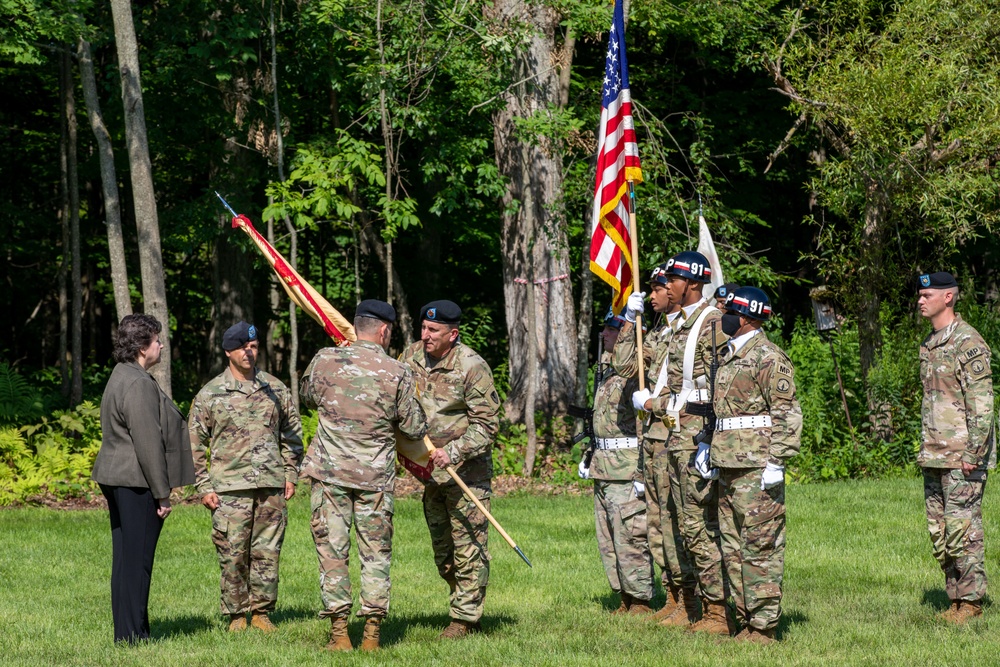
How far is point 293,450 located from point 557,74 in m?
11.4

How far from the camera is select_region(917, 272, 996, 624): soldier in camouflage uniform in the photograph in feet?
28.5

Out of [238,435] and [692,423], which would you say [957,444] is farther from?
[238,435]

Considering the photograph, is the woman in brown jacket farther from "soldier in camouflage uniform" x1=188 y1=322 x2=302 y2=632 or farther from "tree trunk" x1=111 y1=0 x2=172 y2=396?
"tree trunk" x1=111 y1=0 x2=172 y2=396

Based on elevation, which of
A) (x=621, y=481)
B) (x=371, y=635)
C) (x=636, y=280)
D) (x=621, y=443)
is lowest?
(x=371, y=635)

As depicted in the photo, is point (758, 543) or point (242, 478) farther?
point (242, 478)

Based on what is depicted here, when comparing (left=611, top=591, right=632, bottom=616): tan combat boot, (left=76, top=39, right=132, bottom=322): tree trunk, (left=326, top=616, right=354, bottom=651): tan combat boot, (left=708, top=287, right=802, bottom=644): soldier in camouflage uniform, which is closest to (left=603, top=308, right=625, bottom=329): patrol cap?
(left=708, top=287, right=802, bottom=644): soldier in camouflage uniform

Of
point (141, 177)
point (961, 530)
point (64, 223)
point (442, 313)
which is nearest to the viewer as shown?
point (442, 313)

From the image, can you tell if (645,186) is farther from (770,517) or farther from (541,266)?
(770,517)

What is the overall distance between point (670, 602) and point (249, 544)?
322 cm

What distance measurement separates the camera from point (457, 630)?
28.3 ft

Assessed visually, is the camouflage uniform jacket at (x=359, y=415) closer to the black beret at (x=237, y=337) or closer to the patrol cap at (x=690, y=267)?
the black beret at (x=237, y=337)

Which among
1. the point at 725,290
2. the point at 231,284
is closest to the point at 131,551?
the point at 725,290

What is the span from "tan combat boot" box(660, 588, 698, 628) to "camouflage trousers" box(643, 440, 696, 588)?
0.07 meters

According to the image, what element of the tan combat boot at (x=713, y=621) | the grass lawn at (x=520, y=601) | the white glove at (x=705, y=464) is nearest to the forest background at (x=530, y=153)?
the grass lawn at (x=520, y=601)
